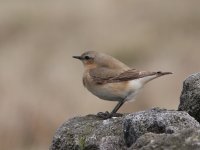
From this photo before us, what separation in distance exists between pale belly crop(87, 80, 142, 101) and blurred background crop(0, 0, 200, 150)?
821 centimetres

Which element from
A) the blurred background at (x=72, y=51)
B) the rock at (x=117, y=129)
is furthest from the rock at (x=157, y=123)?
the blurred background at (x=72, y=51)

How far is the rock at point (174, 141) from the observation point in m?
6.12

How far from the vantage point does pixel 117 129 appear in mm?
7910

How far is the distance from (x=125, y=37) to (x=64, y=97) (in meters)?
4.69

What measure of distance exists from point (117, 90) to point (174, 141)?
15.6ft

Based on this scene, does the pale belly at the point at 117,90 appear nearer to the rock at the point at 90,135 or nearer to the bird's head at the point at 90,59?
the bird's head at the point at 90,59

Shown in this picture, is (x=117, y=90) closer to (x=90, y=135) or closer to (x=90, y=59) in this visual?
(x=90, y=59)

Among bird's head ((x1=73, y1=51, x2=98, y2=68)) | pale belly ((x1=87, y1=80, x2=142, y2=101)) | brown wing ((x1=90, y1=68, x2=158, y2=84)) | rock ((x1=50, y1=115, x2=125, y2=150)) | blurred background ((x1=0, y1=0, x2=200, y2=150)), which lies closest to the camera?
rock ((x1=50, y1=115, x2=125, y2=150))

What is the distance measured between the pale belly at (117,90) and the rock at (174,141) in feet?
14.4

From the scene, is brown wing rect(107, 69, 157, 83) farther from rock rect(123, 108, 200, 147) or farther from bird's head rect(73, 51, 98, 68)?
rock rect(123, 108, 200, 147)

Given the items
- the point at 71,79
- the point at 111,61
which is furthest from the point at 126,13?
the point at 111,61

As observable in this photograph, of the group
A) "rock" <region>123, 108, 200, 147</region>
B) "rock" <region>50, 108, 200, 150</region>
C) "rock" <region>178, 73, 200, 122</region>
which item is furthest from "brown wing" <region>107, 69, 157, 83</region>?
"rock" <region>123, 108, 200, 147</region>

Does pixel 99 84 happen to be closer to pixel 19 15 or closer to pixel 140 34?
pixel 140 34

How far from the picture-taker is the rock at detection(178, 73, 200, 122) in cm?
795
